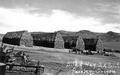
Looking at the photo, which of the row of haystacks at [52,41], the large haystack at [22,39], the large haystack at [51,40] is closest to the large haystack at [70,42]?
the row of haystacks at [52,41]

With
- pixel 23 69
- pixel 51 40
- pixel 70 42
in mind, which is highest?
pixel 51 40

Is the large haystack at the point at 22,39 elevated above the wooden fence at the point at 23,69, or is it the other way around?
the large haystack at the point at 22,39

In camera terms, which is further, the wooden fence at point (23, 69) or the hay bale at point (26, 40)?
the hay bale at point (26, 40)

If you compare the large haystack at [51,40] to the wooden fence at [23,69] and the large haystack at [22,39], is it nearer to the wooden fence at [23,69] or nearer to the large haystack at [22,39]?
the large haystack at [22,39]

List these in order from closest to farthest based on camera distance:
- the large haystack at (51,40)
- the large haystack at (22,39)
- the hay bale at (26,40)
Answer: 1. the large haystack at (22,39)
2. the hay bale at (26,40)
3. the large haystack at (51,40)

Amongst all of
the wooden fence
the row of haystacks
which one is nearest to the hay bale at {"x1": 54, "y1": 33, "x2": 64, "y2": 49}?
the row of haystacks

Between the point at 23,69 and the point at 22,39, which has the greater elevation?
the point at 22,39

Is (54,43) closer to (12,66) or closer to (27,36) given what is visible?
(27,36)

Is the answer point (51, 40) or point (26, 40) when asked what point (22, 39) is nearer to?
point (26, 40)

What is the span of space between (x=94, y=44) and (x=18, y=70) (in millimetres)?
48164

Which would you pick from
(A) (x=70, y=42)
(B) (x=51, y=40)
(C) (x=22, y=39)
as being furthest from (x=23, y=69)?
(A) (x=70, y=42)

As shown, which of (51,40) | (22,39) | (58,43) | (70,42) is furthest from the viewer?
(70,42)

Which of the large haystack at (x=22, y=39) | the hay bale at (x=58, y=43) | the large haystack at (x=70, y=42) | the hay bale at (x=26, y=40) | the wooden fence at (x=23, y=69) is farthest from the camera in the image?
the large haystack at (x=70, y=42)

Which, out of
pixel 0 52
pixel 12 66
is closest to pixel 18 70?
pixel 12 66
